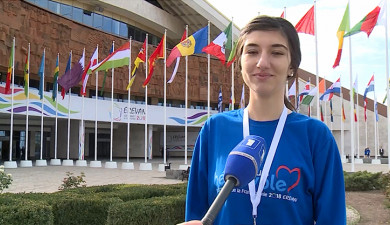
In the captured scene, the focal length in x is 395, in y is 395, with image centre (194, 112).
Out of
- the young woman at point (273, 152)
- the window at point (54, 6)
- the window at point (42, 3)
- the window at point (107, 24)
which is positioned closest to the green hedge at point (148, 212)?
the young woman at point (273, 152)

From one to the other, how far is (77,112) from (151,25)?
14.7 m

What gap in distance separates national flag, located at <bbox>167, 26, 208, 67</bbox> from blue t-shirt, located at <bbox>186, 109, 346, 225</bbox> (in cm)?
1692

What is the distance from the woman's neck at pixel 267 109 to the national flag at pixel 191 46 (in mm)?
16857

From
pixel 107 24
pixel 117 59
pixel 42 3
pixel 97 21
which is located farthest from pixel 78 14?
pixel 117 59

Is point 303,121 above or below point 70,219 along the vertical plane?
above

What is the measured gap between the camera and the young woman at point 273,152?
60.7 inches

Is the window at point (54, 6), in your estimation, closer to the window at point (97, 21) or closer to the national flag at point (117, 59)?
the window at point (97, 21)

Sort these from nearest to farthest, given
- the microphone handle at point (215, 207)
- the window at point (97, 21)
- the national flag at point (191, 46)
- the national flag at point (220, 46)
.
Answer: the microphone handle at point (215, 207) → the national flag at point (220, 46) → the national flag at point (191, 46) → the window at point (97, 21)

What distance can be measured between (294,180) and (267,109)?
337 mm

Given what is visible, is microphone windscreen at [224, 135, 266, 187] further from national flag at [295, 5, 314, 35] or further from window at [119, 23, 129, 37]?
window at [119, 23, 129, 37]

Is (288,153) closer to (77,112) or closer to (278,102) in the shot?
(278,102)

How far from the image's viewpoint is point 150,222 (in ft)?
20.8

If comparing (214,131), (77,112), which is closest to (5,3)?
(77,112)

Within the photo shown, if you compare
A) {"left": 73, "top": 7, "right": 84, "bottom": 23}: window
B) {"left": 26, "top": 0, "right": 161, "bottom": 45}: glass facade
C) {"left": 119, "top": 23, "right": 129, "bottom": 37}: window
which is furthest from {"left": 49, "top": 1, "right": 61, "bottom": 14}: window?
{"left": 119, "top": 23, "right": 129, "bottom": 37}: window
